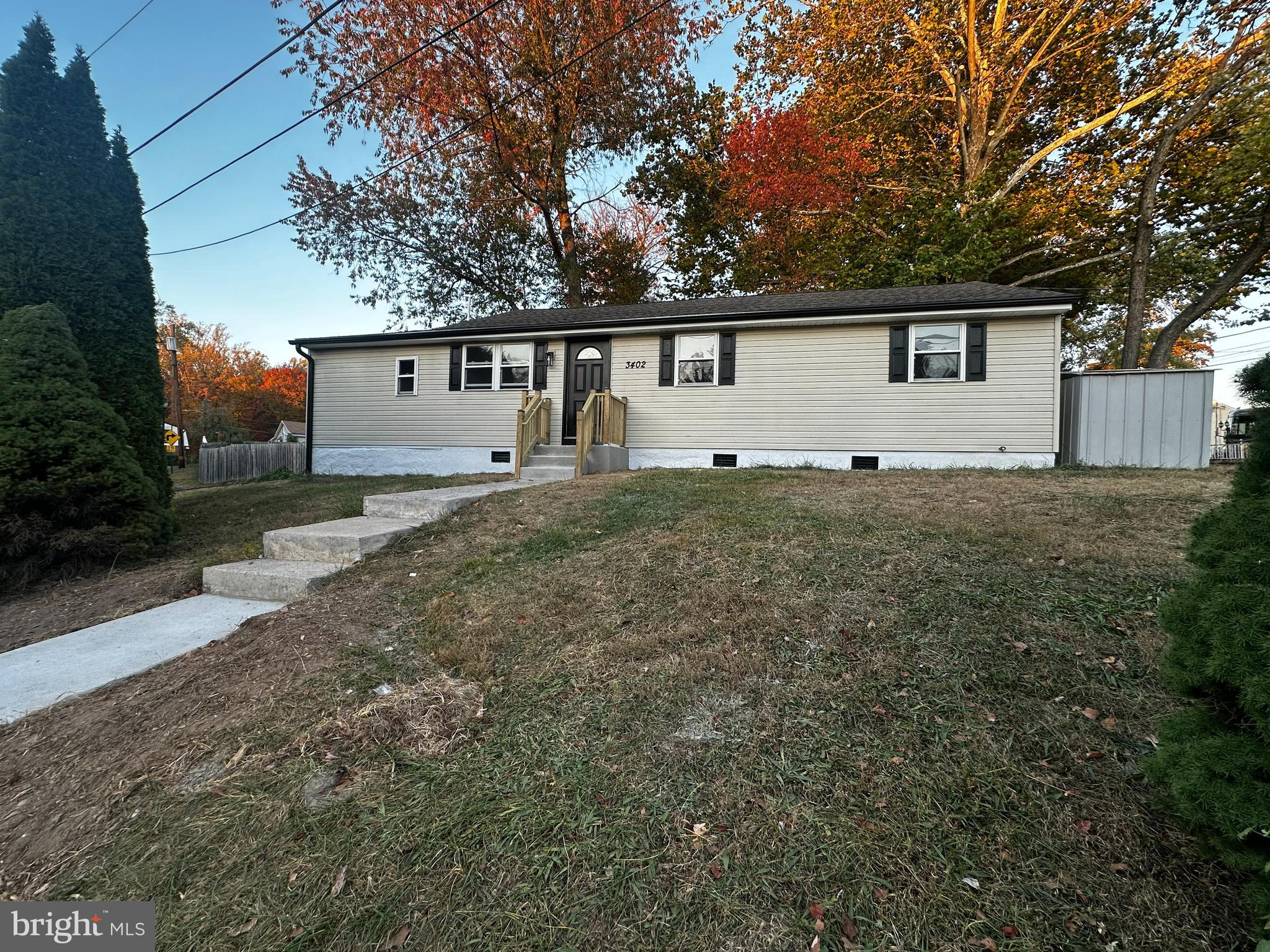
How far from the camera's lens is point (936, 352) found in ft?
30.4

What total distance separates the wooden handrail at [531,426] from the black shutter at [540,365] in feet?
0.82

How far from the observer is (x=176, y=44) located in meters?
7.95

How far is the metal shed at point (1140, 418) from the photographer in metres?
8.10

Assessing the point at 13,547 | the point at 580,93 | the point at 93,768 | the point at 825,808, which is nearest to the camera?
the point at 825,808

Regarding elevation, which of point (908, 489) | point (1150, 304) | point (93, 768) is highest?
point (1150, 304)

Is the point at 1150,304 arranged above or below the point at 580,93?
below

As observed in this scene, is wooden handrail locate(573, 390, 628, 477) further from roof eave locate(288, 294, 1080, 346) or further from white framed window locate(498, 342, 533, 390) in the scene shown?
white framed window locate(498, 342, 533, 390)

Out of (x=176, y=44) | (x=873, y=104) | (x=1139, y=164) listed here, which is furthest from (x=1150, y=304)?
(x=176, y=44)

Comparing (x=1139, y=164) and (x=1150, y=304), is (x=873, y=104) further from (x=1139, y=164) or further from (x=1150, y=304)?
(x=1150, y=304)

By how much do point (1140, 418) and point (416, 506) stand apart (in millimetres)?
10671

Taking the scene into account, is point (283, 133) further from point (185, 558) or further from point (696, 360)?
point (696, 360)

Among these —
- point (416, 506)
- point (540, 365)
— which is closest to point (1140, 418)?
point (540, 365)

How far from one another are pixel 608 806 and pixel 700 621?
1.25 metres

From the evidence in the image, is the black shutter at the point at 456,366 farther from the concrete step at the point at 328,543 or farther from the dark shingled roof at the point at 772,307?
the concrete step at the point at 328,543
